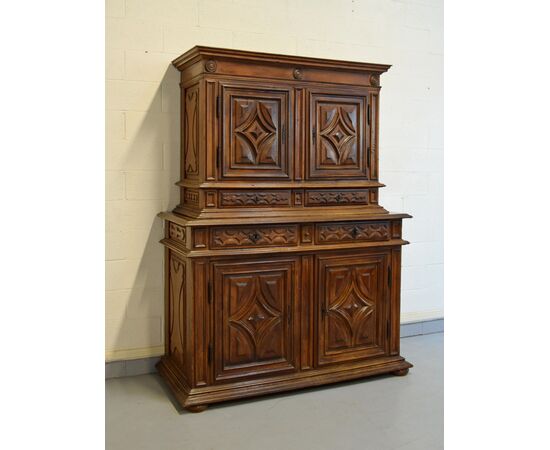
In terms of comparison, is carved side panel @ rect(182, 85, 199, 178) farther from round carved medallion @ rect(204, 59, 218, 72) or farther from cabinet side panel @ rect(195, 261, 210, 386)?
cabinet side panel @ rect(195, 261, 210, 386)

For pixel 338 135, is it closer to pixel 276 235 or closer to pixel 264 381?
pixel 276 235

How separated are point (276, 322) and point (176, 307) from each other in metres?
0.65

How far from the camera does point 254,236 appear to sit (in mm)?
3477

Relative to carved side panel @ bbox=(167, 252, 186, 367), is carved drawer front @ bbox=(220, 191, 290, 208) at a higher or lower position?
higher

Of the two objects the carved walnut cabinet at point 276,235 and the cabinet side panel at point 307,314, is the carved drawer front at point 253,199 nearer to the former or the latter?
the carved walnut cabinet at point 276,235

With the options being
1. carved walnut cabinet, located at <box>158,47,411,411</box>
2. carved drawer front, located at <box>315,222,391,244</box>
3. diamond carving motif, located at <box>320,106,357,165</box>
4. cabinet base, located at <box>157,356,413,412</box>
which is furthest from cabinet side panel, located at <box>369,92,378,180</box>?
cabinet base, located at <box>157,356,413,412</box>

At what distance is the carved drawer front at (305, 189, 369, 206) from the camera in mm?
3736

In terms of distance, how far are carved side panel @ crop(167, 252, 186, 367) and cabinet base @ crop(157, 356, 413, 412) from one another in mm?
103

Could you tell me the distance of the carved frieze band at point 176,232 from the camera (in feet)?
11.5

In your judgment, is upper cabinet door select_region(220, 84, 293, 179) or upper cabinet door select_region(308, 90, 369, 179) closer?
upper cabinet door select_region(220, 84, 293, 179)

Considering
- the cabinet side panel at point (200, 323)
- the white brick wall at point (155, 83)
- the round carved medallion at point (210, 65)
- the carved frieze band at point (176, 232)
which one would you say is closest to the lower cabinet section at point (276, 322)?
the cabinet side panel at point (200, 323)

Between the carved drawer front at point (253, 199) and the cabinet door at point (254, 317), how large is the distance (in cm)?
35

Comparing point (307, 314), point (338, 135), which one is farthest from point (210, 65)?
point (307, 314)
